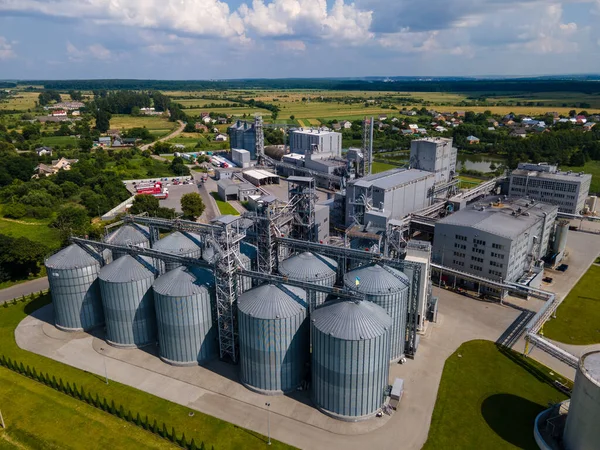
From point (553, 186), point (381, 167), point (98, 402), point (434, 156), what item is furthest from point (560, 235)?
point (381, 167)

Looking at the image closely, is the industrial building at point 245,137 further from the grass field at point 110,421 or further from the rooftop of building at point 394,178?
the grass field at point 110,421

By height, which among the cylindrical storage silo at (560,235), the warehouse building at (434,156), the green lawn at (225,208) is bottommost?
the green lawn at (225,208)

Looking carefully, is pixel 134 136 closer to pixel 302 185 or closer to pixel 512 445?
pixel 302 185

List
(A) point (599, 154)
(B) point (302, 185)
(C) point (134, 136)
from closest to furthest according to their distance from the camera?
(B) point (302, 185)
(A) point (599, 154)
(C) point (134, 136)

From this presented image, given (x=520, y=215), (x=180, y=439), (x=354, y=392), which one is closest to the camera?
(x=180, y=439)

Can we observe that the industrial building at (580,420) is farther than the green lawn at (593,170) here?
No

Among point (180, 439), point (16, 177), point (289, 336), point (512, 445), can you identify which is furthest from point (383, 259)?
point (16, 177)

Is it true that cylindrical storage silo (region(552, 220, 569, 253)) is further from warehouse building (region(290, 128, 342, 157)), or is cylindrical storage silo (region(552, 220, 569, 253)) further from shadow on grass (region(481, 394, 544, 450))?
warehouse building (region(290, 128, 342, 157))

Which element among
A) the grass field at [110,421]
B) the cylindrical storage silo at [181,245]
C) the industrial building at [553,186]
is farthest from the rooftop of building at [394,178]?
the grass field at [110,421]
